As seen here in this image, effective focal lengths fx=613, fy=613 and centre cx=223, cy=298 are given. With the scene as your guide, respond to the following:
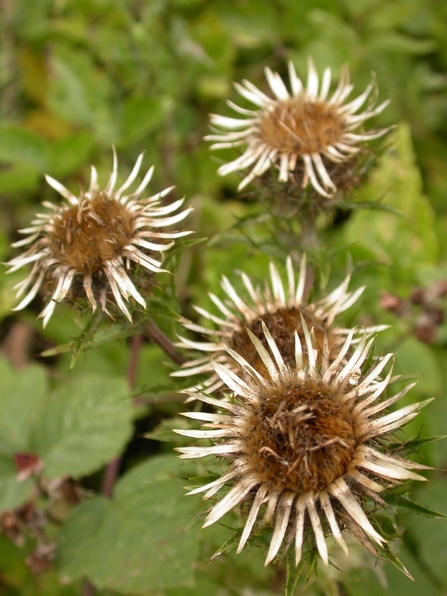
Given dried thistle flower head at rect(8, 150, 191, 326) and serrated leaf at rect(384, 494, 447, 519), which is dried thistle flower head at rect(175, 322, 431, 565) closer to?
serrated leaf at rect(384, 494, 447, 519)

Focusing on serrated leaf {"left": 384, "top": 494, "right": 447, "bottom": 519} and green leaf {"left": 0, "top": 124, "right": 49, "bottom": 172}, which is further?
green leaf {"left": 0, "top": 124, "right": 49, "bottom": 172}

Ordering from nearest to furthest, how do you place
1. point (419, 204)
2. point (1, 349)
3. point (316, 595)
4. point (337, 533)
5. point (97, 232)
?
point (337, 533)
point (97, 232)
point (316, 595)
point (419, 204)
point (1, 349)

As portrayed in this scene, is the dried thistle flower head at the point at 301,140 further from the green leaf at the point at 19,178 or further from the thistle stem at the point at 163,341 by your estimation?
the green leaf at the point at 19,178

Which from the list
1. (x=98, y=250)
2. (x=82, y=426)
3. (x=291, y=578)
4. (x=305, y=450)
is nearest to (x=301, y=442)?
(x=305, y=450)

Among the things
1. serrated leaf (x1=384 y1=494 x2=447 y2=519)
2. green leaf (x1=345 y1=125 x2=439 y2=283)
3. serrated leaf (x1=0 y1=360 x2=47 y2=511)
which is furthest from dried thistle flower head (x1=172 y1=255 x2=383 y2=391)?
green leaf (x1=345 y1=125 x2=439 y2=283)

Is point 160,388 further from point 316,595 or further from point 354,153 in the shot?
point 316,595

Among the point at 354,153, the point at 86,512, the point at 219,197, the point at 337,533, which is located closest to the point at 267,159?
the point at 354,153
